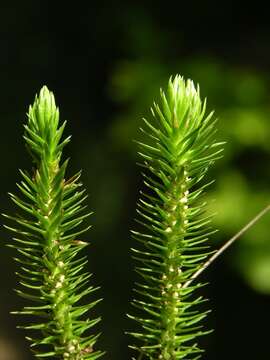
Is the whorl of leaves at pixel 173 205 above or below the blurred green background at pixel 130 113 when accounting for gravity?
below

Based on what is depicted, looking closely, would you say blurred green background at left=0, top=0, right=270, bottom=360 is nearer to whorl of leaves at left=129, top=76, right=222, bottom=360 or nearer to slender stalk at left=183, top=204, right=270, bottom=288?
slender stalk at left=183, top=204, right=270, bottom=288

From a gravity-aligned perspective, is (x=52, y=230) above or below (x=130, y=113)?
below

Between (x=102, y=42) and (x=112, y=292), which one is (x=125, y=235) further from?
(x=102, y=42)

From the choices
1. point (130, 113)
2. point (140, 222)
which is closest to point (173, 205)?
point (140, 222)

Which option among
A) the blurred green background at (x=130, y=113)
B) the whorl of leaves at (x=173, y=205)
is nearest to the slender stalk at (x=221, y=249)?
the whorl of leaves at (x=173, y=205)

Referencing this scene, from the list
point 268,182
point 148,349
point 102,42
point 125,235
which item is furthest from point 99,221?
point 148,349

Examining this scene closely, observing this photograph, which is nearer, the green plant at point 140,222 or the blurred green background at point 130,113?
the green plant at point 140,222

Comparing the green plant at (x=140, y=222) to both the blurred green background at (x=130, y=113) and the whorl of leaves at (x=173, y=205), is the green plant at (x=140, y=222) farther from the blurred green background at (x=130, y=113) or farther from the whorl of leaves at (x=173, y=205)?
the blurred green background at (x=130, y=113)

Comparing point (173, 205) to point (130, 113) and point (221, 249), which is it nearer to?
point (221, 249)
